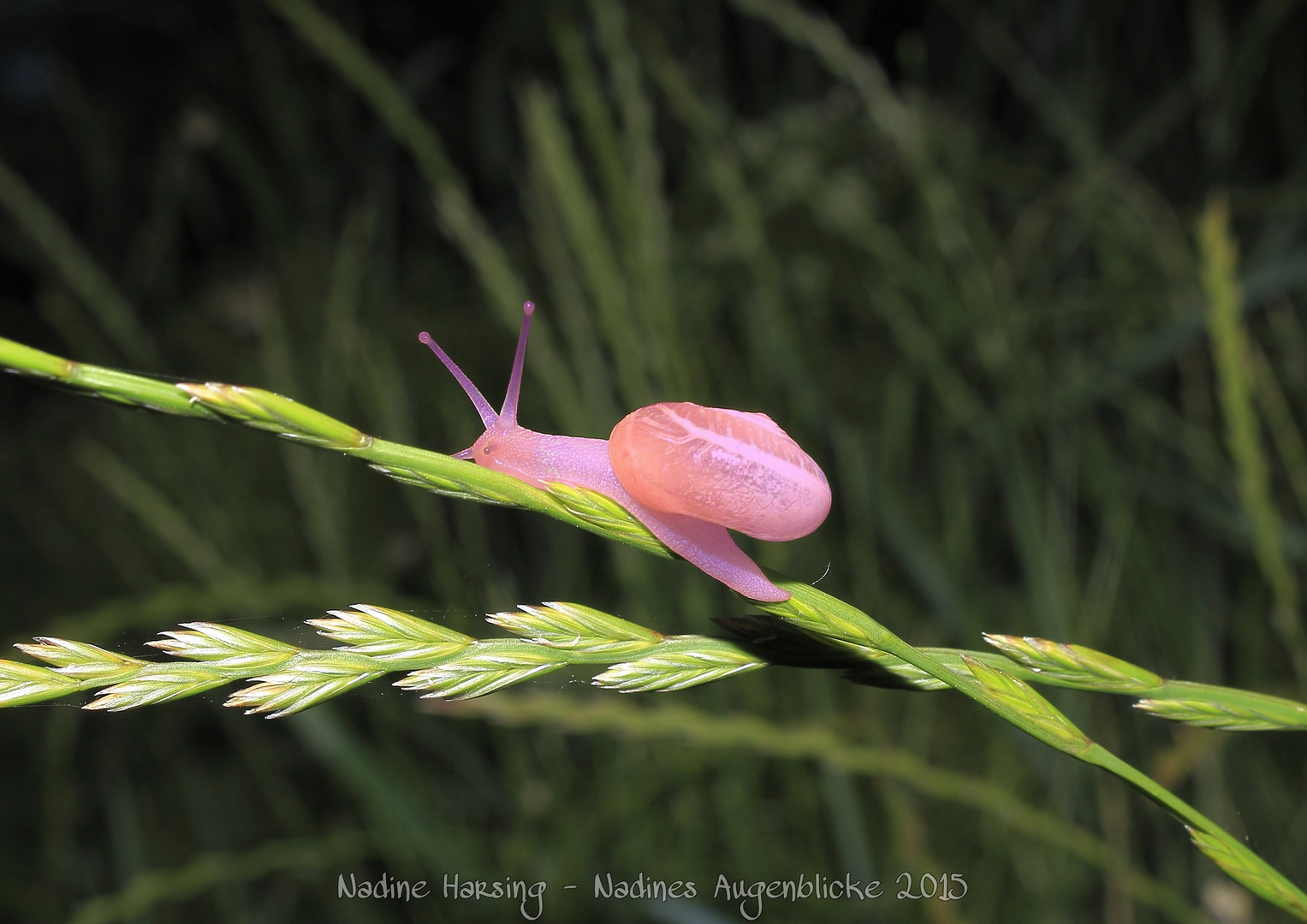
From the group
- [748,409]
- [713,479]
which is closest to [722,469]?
[713,479]

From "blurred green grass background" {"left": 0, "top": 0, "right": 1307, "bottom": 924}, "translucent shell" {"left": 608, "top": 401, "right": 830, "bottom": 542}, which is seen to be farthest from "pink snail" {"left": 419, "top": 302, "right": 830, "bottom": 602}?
"blurred green grass background" {"left": 0, "top": 0, "right": 1307, "bottom": 924}

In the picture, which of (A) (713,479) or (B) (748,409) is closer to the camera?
(A) (713,479)

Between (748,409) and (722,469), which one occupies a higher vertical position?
(748,409)

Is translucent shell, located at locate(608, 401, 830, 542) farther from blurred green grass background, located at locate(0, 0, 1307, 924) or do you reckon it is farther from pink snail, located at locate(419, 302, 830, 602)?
blurred green grass background, located at locate(0, 0, 1307, 924)

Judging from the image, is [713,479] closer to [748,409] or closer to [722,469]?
[722,469]

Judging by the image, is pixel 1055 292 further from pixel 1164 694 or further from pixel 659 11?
pixel 1164 694

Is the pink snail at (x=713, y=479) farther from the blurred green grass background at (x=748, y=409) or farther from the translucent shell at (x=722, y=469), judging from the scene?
the blurred green grass background at (x=748, y=409)

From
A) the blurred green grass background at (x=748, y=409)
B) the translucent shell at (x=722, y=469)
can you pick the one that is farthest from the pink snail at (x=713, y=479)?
the blurred green grass background at (x=748, y=409)
